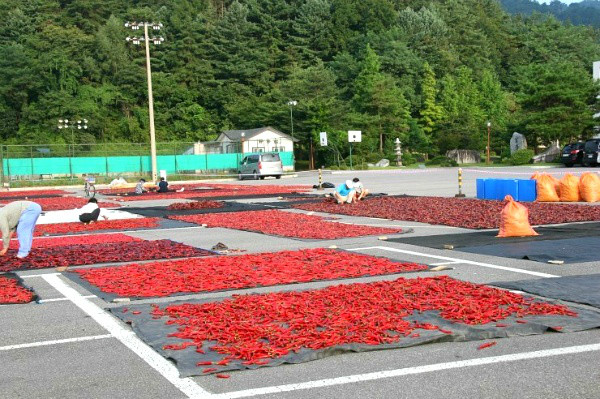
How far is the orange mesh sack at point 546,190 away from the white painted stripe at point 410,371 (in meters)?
18.5

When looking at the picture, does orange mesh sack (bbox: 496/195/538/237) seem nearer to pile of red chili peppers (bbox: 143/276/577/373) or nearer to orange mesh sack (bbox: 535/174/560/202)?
pile of red chili peppers (bbox: 143/276/577/373)

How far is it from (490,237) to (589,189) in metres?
10.2

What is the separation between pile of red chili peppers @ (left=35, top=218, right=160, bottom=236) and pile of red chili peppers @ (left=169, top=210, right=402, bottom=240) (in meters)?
1.45

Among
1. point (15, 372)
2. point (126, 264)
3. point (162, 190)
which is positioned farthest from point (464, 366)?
point (162, 190)

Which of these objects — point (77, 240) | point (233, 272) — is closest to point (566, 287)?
point (233, 272)

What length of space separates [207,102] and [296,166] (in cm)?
2110

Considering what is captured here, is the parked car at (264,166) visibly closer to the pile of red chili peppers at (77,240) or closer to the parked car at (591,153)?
the parked car at (591,153)

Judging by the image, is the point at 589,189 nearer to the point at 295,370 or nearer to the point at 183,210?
the point at 183,210

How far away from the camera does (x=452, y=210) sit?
21781 millimetres

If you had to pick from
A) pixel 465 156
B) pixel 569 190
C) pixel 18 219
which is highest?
pixel 465 156

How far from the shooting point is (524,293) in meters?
9.30

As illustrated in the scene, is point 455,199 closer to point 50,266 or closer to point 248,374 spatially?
point 50,266

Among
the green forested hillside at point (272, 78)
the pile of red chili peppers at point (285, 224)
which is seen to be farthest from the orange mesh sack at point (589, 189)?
the green forested hillside at point (272, 78)

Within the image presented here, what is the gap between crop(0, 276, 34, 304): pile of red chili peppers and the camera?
9891 millimetres
